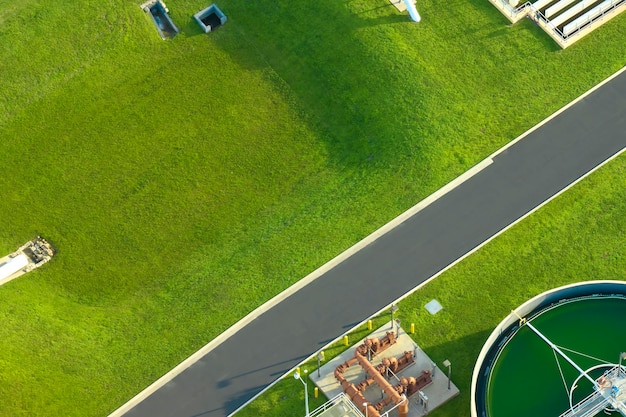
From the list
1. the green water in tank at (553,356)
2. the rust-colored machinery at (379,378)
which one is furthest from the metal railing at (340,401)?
the green water in tank at (553,356)

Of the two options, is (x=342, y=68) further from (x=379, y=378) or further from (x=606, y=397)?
(x=606, y=397)

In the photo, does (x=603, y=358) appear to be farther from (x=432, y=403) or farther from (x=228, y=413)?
(x=228, y=413)

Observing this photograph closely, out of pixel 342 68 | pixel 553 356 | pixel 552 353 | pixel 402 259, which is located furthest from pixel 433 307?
pixel 342 68

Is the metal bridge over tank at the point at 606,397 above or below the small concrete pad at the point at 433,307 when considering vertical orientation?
below

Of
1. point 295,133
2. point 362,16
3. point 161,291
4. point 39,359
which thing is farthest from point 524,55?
point 39,359

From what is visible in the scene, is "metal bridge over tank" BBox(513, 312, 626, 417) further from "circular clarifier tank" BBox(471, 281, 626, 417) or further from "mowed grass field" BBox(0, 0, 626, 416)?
"mowed grass field" BBox(0, 0, 626, 416)

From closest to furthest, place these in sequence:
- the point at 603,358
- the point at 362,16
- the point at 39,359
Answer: the point at 603,358 < the point at 39,359 < the point at 362,16

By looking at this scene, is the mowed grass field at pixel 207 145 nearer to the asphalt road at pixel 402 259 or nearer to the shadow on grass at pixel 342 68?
the shadow on grass at pixel 342 68
